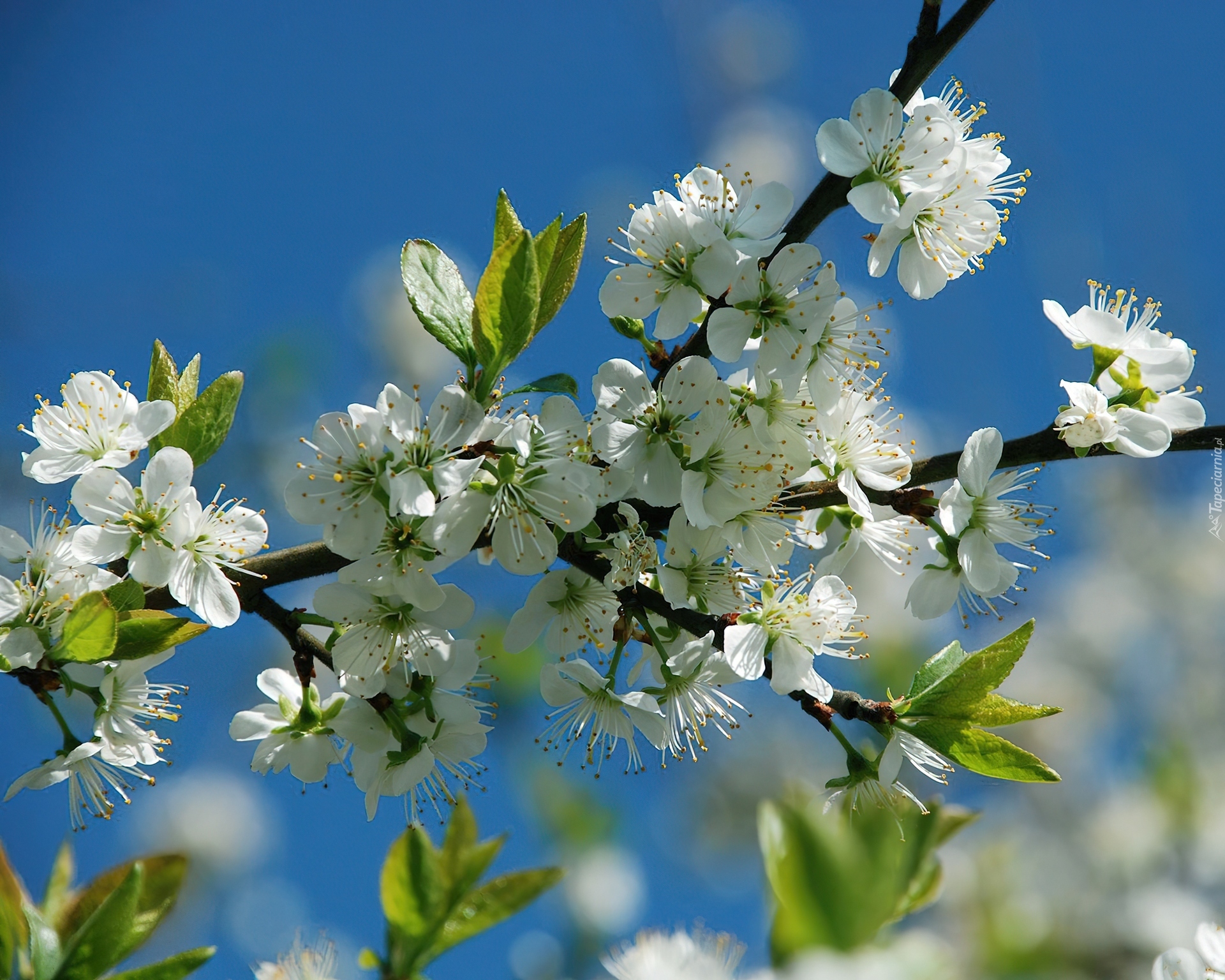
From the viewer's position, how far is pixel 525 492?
4.84 feet

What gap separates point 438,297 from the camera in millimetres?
1566

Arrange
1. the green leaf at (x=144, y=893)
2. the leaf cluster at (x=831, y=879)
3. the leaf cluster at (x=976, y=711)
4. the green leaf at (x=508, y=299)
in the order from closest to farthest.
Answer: the leaf cluster at (x=831, y=879) < the green leaf at (x=144, y=893) < the green leaf at (x=508, y=299) < the leaf cluster at (x=976, y=711)

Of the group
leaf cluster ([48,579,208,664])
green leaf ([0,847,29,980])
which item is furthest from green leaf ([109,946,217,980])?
leaf cluster ([48,579,208,664])

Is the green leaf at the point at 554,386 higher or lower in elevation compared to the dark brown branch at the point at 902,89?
lower

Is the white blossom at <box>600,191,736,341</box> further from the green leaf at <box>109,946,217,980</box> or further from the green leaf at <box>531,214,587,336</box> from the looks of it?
the green leaf at <box>109,946,217,980</box>

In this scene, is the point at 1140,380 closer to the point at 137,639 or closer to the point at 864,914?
the point at 864,914

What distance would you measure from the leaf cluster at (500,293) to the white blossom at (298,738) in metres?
0.59

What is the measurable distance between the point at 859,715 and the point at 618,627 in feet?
1.32

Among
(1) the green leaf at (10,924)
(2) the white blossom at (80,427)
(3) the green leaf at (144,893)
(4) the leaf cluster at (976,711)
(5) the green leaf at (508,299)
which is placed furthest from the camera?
(2) the white blossom at (80,427)

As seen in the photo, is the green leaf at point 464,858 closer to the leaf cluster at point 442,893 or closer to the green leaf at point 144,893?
the leaf cluster at point 442,893

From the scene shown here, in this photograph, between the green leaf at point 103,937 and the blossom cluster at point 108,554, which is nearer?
the green leaf at point 103,937

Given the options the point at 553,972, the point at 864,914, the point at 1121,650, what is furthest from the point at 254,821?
the point at 864,914

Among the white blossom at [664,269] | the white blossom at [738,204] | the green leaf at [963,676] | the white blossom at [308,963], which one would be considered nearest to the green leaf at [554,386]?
the white blossom at [664,269]

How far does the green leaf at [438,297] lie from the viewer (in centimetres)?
155
